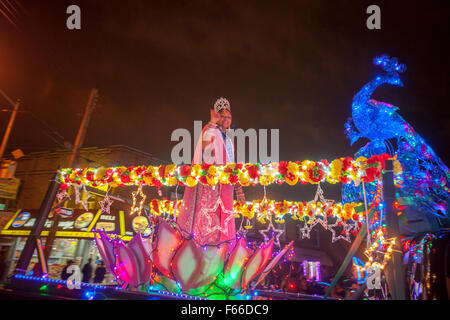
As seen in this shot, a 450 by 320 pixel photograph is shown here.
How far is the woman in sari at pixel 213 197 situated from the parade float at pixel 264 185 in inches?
11.5

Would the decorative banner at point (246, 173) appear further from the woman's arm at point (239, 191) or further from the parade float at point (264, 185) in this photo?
the woman's arm at point (239, 191)

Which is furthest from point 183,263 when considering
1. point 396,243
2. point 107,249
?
point 396,243

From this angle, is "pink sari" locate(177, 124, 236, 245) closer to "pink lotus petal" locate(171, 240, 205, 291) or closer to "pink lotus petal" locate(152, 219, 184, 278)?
"pink lotus petal" locate(152, 219, 184, 278)

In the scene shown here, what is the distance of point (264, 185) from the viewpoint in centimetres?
605

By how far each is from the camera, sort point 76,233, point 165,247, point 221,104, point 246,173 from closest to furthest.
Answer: point 165,247, point 246,173, point 221,104, point 76,233

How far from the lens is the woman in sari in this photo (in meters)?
5.96

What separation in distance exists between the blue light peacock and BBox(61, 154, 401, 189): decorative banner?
42.6 inches

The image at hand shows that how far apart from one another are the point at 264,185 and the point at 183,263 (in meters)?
2.72

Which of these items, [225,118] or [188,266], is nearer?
[188,266]

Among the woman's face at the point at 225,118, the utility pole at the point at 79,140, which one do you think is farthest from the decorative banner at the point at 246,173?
the utility pole at the point at 79,140

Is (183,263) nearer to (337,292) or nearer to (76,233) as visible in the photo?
(337,292)

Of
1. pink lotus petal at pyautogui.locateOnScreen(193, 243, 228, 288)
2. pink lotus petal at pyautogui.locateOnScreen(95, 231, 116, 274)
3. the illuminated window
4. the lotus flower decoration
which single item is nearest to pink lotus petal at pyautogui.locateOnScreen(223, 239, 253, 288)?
the lotus flower decoration
